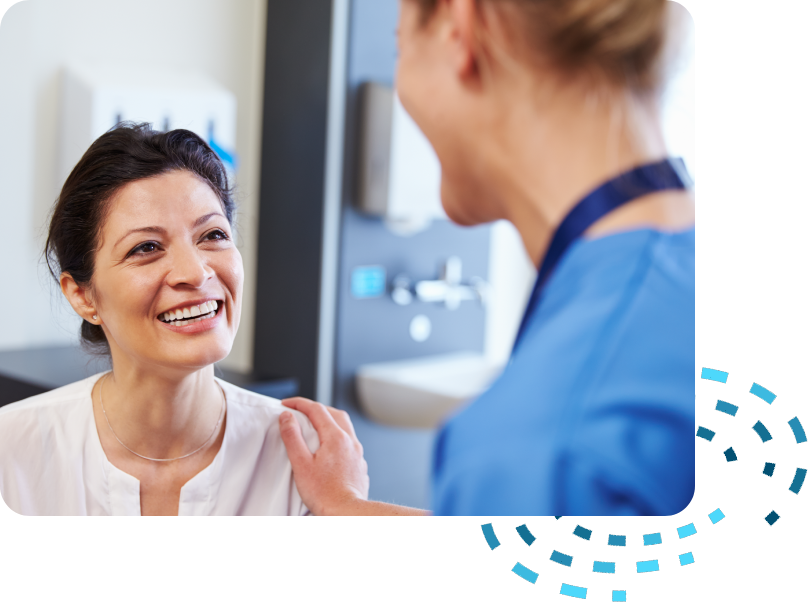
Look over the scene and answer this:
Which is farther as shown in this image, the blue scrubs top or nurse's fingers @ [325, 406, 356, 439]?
nurse's fingers @ [325, 406, 356, 439]

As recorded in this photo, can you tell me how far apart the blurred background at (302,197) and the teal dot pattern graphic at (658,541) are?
14cm

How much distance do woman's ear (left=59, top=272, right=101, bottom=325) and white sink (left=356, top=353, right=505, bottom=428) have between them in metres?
0.35

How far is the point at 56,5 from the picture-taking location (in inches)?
31.4

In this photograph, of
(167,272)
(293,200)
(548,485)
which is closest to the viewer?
(548,485)

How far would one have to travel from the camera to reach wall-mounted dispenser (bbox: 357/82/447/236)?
851 millimetres

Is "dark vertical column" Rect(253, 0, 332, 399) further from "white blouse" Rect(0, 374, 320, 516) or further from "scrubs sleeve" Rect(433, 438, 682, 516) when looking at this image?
"scrubs sleeve" Rect(433, 438, 682, 516)

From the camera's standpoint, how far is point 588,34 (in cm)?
51

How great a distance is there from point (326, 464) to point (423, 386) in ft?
0.54

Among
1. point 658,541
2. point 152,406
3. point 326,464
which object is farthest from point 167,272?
point 658,541

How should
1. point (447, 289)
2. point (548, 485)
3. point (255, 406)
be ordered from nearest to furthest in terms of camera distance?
point (548, 485), point (255, 406), point (447, 289)

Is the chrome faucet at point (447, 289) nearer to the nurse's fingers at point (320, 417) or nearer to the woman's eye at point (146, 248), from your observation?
the nurse's fingers at point (320, 417)

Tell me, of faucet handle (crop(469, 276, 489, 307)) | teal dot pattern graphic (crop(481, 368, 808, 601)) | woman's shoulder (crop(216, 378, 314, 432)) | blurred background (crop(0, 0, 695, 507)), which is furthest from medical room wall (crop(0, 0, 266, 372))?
teal dot pattern graphic (crop(481, 368, 808, 601))

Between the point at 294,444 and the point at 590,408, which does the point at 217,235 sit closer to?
the point at 294,444

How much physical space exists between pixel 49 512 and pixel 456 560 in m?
0.38
